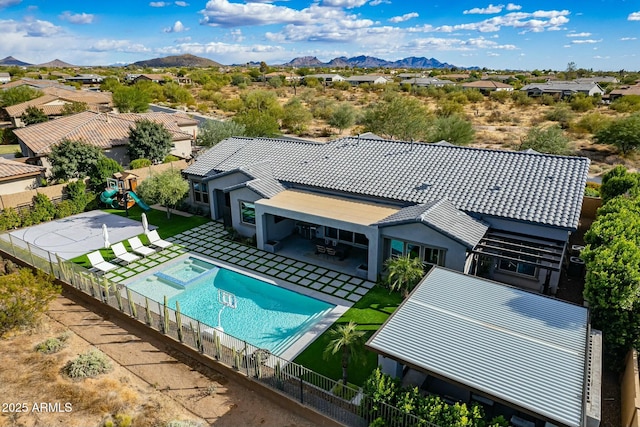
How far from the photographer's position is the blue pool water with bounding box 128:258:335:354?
17.4 meters

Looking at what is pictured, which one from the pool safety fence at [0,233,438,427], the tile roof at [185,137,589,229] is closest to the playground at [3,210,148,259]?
the pool safety fence at [0,233,438,427]

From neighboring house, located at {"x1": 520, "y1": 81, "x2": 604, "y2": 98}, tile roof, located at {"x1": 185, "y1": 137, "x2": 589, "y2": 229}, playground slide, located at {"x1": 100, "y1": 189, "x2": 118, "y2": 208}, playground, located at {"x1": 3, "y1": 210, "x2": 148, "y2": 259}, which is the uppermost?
neighboring house, located at {"x1": 520, "y1": 81, "x2": 604, "y2": 98}

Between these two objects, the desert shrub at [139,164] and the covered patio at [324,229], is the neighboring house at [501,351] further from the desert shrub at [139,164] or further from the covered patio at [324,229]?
the desert shrub at [139,164]

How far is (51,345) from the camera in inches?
646

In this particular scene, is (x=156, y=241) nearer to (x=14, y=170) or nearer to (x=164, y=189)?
(x=164, y=189)

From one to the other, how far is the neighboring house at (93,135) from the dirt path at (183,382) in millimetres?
24233

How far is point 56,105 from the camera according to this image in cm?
6481

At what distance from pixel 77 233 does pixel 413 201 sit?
22.3 metres

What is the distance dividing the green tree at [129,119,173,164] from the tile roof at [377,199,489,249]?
27.7 metres

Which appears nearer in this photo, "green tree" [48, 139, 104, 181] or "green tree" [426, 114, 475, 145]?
"green tree" [48, 139, 104, 181]

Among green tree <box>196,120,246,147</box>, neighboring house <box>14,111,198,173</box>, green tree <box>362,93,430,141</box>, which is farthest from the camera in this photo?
green tree <box>362,93,430,141</box>

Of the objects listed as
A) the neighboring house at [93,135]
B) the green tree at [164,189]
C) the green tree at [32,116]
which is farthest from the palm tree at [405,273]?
the green tree at [32,116]

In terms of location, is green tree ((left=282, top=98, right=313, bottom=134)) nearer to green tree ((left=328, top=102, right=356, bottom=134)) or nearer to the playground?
green tree ((left=328, top=102, right=356, bottom=134))

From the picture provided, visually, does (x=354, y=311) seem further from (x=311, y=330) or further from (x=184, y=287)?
(x=184, y=287)
